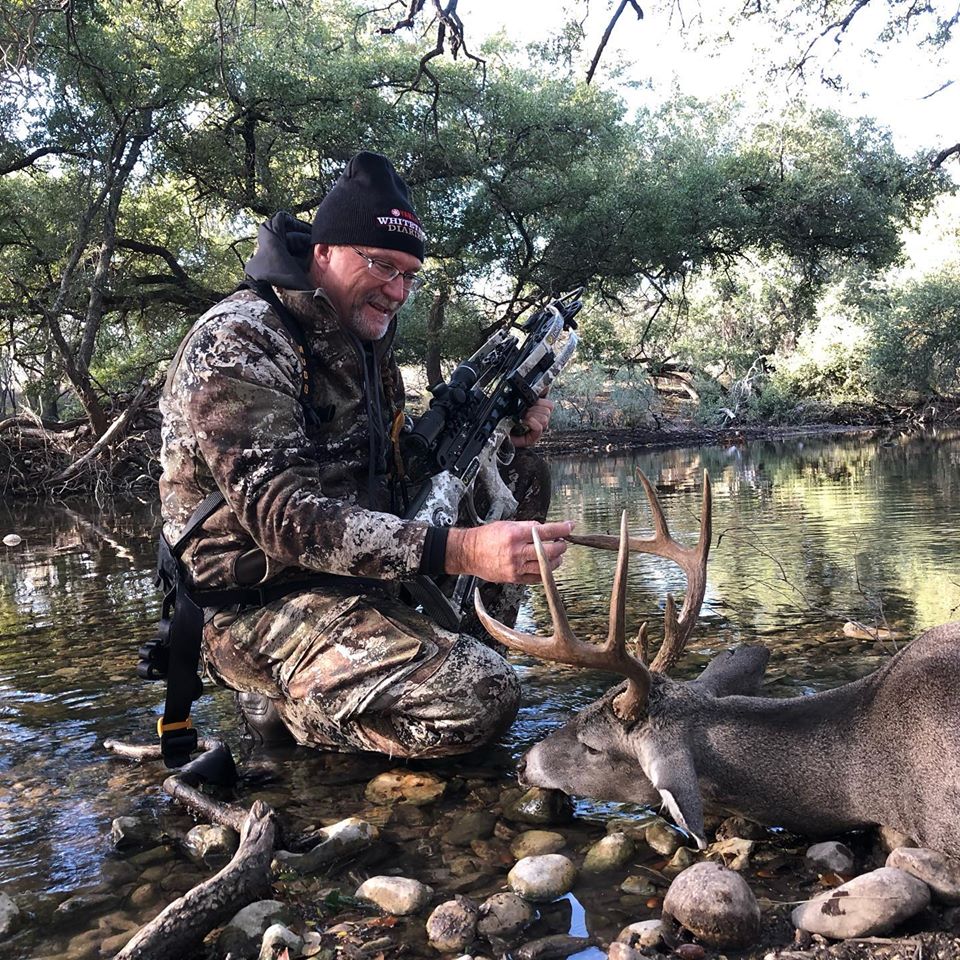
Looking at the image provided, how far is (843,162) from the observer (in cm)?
2439

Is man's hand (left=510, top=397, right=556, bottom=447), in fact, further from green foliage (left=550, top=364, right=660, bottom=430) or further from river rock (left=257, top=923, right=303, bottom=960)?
green foliage (left=550, top=364, right=660, bottom=430)

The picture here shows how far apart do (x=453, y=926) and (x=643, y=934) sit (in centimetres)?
52

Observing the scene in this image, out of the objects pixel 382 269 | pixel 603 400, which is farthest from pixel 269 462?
pixel 603 400

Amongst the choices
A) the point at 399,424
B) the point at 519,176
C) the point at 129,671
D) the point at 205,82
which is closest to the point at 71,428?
the point at 205,82

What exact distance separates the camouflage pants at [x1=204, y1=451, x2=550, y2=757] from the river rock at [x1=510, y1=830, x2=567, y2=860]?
24.9 inches

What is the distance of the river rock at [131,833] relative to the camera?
3.24m

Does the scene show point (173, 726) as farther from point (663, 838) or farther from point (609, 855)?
point (663, 838)

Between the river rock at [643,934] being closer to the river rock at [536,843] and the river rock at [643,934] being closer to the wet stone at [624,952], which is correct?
the wet stone at [624,952]

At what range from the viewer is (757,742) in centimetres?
326

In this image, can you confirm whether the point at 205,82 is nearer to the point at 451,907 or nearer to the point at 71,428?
the point at 71,428

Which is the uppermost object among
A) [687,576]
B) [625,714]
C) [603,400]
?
[603,400]

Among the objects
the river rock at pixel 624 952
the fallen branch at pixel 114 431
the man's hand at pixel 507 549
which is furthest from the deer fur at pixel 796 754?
the fallen branch at pixel 114 431

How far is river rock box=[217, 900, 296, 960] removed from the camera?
259 cm

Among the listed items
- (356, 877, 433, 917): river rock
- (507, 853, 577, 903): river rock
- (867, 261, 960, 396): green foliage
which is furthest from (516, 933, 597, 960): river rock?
(867, 261, 960, 396): green foliage
